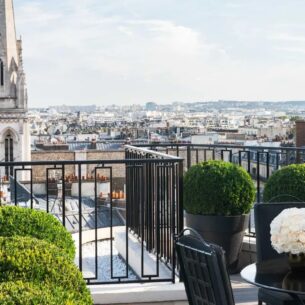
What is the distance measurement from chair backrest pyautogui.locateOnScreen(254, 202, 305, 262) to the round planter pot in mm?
1556

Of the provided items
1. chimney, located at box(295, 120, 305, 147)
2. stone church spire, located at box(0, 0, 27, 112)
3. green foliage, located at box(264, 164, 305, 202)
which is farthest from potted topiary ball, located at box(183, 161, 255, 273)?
stone church spire, located at box(0, 0, 27, 112)

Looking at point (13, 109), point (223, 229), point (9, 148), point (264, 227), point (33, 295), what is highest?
point (13, 109)

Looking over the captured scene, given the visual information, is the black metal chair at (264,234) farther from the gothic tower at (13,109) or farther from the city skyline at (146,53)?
the gothic tower at (13,109)

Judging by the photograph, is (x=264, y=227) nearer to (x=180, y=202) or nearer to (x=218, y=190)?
(x=180, y=202)

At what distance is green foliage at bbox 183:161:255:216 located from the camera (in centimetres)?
530

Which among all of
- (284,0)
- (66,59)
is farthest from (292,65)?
(66,59)

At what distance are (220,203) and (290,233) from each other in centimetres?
233

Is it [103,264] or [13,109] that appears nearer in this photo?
[103,264]

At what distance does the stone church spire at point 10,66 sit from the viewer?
71.0 m

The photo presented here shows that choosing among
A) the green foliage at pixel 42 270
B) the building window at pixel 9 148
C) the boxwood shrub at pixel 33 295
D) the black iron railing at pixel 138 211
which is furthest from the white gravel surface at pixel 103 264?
the building window at pixel 9 148

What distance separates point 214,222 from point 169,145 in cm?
191

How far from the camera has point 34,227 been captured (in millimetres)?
3146

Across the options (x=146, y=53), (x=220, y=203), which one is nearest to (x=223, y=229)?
(x=220, y=203)

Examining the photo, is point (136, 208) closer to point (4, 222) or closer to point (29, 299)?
point (4, 222)
